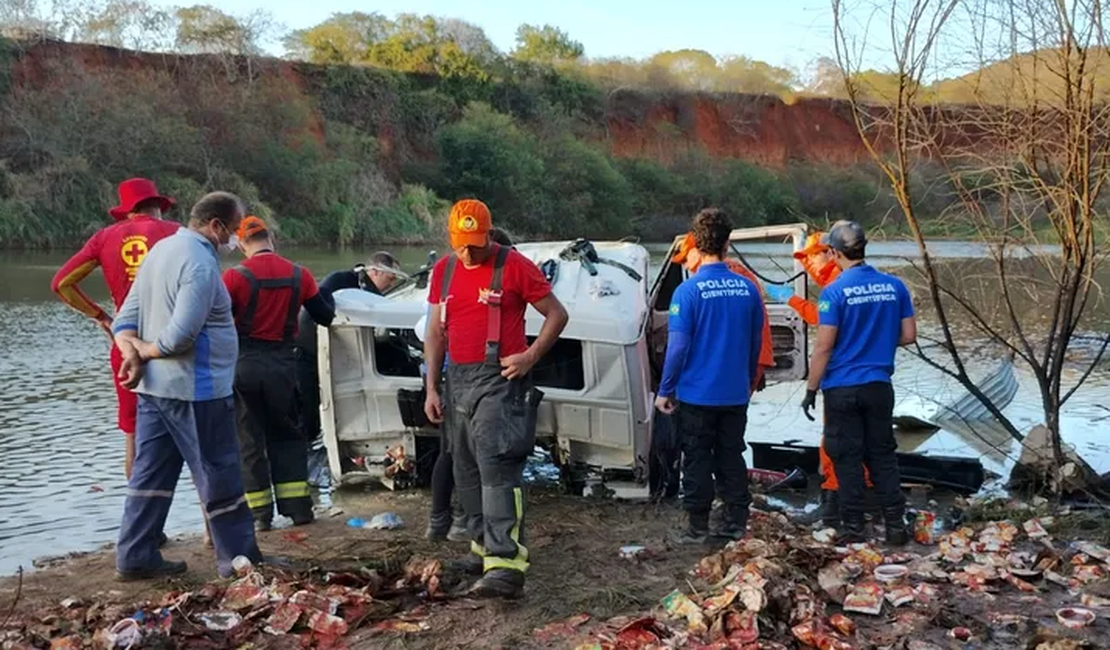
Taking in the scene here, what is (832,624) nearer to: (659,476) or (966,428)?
(659,476)

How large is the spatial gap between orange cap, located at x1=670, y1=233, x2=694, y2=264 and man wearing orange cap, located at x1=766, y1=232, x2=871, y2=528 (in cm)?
70

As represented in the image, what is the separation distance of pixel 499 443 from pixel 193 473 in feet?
4.67

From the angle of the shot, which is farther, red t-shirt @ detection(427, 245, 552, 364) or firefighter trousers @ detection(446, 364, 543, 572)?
red t-shirt @ detection(427, 245, 552, 364)

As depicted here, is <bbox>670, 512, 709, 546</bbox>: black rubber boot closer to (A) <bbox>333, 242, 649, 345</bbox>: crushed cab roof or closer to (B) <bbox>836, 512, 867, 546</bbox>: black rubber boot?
(B) <bbox>836, 512, 867, 546</bbox>: black rubber boot

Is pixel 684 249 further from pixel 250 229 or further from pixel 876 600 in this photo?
pixel 876 600

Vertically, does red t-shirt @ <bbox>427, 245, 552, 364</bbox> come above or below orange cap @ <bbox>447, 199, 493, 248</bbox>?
below

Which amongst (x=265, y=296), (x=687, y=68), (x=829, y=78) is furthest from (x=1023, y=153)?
(x=687, y=68)

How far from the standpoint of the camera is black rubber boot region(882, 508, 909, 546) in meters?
5.71

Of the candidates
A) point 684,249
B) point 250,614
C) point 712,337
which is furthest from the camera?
point 684,249

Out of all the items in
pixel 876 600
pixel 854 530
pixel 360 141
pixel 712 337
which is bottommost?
pixel 854 530

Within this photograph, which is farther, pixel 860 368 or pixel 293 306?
pixel 293 306

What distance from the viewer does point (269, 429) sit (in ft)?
19.9

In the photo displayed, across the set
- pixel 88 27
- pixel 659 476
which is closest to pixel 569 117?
pixel 88 27

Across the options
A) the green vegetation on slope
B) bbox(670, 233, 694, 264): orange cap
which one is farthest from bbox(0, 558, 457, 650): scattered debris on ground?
the green vegetation on slope
